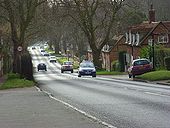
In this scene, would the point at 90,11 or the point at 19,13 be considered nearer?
the point at 19,13

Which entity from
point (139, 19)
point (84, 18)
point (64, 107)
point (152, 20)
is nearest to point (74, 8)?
point (84, 18)

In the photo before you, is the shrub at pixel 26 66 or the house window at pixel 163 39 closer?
the shrub at pixel 26 66

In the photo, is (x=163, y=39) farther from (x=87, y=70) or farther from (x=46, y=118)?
(x=46, y=118)

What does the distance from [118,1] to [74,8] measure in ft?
19.9

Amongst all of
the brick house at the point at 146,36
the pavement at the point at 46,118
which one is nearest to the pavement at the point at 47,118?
the pavement at the point at 46,118

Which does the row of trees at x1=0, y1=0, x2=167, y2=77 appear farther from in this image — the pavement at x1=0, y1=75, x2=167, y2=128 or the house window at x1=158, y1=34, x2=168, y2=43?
the pavement at x1=0, y1=75, x2=167, y2=128

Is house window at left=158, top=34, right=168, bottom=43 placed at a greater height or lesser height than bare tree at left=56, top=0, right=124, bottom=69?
lesser

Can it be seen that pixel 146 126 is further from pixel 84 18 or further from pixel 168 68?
pixel 84 18

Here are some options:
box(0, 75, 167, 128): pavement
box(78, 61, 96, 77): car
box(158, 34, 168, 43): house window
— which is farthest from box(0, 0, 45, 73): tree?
box(0, 75, 167, 128): pavement

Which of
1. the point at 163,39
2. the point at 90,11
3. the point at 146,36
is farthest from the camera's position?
the point at 146,36

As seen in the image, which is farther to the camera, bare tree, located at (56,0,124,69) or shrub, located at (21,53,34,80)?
bare tree, located at (56,0,124,69)

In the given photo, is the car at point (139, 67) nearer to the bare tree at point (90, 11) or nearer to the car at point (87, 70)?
the car at point (87, 70)

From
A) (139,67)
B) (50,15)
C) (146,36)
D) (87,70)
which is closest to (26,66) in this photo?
(139,67)

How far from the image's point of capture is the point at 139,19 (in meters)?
99.8
